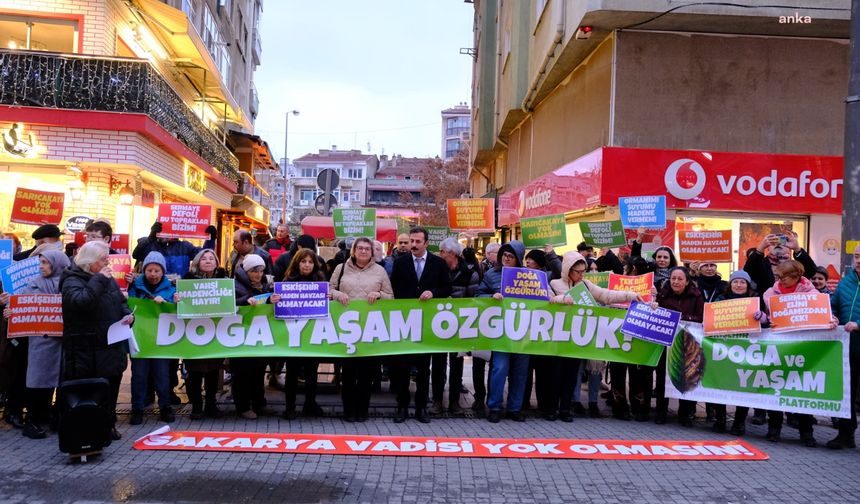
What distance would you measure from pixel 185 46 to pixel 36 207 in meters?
10.2

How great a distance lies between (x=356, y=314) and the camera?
809 centimetres

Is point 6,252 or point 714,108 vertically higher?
point 714,108

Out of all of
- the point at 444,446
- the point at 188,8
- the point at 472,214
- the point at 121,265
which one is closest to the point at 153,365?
the point at 121,265

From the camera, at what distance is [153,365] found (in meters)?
7.95

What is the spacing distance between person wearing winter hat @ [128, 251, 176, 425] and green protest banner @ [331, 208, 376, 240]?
4.28 m

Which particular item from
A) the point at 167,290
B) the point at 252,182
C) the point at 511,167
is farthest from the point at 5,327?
the point at 252,182

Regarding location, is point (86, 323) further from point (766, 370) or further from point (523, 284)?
point (766, 370)

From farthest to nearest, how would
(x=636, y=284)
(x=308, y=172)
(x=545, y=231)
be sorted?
(x=308, y=172) → (x=545, y=231) → (x=636, y=284)

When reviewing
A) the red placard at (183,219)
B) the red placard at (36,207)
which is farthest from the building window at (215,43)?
the red placard at (36,207)

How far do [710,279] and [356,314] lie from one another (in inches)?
168

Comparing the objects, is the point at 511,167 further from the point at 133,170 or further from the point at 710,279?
the point at 710,279

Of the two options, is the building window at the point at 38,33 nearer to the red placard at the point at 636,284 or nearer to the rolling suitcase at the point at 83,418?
the rolling suitcase at the point at 83,418

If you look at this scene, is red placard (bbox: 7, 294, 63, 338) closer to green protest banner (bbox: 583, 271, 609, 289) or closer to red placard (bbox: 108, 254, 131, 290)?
red placard (bbox: 108, 254, 131, 290)

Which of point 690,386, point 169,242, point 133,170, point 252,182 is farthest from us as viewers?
point 252,182
